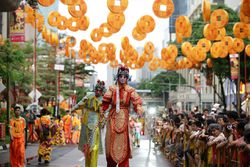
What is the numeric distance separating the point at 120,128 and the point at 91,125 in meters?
2.36

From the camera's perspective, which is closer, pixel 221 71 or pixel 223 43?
pixel 223 43

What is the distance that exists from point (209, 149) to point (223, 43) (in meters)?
18.3

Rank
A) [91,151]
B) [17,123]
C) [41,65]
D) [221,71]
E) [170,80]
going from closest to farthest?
[91,151] → [17,123] → [221,71] → [41,65] → [170,80]

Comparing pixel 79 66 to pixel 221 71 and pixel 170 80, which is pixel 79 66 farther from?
pixel 170 80

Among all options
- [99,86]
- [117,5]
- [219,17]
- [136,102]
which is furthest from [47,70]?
[136,102]

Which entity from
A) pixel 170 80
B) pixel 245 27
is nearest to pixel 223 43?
pixel 245 27

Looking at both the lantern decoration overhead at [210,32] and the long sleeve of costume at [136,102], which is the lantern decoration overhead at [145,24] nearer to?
the lantern decoration overhead at [210,32]

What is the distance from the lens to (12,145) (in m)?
16.2

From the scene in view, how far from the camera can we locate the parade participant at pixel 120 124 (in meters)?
11.6

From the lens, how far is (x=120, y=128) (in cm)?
1169

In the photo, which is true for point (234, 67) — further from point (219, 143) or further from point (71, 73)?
point (219, 143)

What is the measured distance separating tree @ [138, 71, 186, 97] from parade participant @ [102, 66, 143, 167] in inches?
3820

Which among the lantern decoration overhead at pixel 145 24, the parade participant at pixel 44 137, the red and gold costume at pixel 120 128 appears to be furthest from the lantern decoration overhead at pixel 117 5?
the red and gold costume at pixel 120 128

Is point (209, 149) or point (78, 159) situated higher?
point (209, 149)
